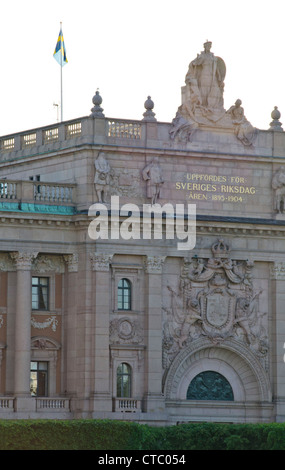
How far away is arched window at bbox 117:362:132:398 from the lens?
116 meters

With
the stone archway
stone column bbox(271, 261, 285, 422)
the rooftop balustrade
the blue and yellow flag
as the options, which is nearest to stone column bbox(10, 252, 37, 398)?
the rooftop balustrade

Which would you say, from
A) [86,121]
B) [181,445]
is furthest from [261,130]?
[181,445]

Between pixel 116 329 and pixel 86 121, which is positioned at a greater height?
pixel 86 121

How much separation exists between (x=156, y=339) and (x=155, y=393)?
2.64m

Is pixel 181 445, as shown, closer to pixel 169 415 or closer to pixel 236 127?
pixel 169 415

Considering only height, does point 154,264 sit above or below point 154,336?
above

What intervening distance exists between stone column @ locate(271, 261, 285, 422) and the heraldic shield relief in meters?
0.55

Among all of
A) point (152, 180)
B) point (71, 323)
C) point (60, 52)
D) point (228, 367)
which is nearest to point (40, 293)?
point (71, 323)

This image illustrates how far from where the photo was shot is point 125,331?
382 feet

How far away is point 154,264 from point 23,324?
742cm

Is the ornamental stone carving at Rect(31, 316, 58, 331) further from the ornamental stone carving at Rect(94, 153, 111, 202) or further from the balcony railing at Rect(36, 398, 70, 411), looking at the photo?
the ornamental stone carving at Rect(94, 153, 111, 202)

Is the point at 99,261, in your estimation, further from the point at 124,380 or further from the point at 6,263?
the point at 124,380

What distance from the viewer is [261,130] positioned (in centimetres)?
12081

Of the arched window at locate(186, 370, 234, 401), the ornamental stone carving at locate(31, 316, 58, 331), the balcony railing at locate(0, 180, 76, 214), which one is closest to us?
the balcony railing at locate(0, 180, 76, 214)
